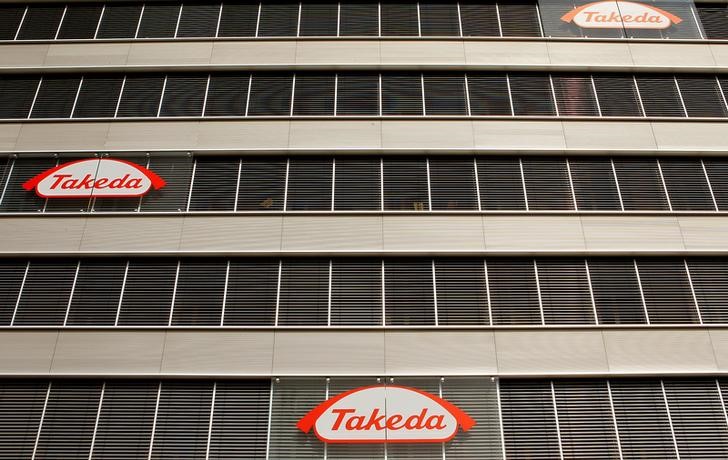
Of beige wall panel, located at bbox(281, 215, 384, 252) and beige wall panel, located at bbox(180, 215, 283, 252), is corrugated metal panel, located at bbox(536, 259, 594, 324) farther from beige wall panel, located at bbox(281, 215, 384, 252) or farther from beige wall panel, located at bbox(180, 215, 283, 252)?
beige wall panel, located at bbox(180, 215, 283, 252)

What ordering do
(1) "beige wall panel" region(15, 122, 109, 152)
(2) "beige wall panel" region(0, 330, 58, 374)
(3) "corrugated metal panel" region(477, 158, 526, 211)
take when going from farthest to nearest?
(1) "beige wall panel" region(15, 122, 109, 152), (3) "corrugated metal panel" region(477, 158, 526, 211), (2) "beige wall panel" region(0, 330, 58, 374)

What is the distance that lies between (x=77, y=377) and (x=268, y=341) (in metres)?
6.02

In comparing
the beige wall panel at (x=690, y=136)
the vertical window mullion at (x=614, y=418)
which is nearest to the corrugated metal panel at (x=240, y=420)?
the vertical window mullion at (x=614, y=418)

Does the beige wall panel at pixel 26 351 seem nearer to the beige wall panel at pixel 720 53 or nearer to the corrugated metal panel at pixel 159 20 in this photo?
the corrugated metal panel at pixel 159 20

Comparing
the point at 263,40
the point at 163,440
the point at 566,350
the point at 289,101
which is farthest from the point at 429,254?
the point at 263,40

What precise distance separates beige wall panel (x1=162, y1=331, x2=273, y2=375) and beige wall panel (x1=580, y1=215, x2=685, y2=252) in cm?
1164

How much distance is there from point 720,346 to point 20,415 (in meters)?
22.0

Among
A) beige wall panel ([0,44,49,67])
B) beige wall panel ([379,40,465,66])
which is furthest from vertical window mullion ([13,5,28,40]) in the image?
beige wall panel ([379,40,465,66])

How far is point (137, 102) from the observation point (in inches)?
909

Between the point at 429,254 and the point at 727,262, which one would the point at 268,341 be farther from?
the point at 727,262

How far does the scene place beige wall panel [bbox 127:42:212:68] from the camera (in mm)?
23812

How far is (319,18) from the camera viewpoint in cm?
2500

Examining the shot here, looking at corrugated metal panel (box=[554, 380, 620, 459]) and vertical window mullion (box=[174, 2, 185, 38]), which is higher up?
vertical window mullion (box=[174, 2, 185, 38])

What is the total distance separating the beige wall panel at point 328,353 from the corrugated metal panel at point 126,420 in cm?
405
